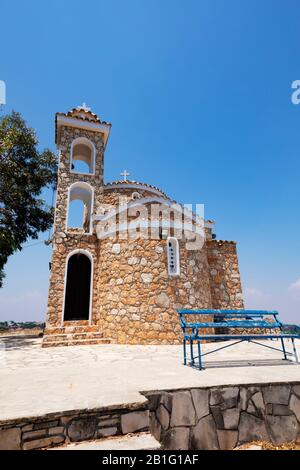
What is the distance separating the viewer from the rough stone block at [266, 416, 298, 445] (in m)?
2.97

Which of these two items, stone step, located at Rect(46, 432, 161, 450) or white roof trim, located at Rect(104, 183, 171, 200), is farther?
white roof trim, located at Rect(104, 183, 171, 200)

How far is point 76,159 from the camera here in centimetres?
1309

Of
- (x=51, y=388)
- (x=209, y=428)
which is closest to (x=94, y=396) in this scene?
(x=51, y=388)

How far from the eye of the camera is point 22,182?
37.9 ft

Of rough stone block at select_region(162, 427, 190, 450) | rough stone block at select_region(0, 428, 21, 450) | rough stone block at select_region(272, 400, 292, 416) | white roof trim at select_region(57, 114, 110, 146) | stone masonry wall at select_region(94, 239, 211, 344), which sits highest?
white roof trim at select_region(57, 114, 110, 146)

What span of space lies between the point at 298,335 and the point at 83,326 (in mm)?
7034

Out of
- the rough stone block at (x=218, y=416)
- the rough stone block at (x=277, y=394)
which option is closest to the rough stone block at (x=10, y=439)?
the rough stone block at (x=218, y=416)

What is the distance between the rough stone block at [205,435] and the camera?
269 centimetres

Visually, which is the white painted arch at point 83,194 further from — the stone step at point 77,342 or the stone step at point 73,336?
the stone step at point 77,342

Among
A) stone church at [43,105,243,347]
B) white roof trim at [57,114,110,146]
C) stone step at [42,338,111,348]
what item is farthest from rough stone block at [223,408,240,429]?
white roof trim at [57,114,110,146]

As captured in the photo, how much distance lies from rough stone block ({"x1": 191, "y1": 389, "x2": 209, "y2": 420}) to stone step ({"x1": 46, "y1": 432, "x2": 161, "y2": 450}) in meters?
0.74

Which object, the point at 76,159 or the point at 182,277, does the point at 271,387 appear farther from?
the point at 76,159

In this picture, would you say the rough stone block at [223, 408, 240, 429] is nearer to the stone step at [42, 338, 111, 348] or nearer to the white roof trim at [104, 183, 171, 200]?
the stone step at [42, 338, 111, 348]

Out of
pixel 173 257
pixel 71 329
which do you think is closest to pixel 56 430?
pixel 173 257
